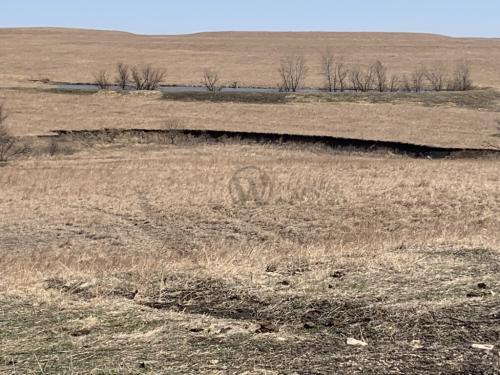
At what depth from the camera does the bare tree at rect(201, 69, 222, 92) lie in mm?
75850

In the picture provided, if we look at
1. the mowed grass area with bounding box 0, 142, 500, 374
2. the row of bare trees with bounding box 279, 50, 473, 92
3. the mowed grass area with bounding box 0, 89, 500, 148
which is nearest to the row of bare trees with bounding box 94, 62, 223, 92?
the row of bare trees with bounding box 279, 50, 473, 92

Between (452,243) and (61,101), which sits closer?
(452,243)

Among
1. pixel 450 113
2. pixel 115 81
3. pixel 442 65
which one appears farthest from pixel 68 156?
pixel 442 65

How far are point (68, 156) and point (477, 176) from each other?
72.9 feet

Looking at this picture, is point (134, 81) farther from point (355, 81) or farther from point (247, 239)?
point (247, 239)

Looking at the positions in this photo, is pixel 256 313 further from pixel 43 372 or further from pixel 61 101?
pixel 61 101

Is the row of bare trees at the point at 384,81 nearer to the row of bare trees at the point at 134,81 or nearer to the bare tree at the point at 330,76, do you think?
the bare tree at the point at 330,76

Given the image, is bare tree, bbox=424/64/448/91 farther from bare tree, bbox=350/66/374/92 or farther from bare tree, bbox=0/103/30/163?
bare tree, bbox=0/103/30/163

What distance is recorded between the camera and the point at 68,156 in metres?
38.6

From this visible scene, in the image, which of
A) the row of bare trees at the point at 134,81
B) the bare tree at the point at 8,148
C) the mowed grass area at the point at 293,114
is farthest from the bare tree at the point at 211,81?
the bare tree at the point at 8,148

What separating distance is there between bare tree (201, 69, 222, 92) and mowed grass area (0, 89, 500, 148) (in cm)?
1410

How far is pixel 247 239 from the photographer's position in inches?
788
